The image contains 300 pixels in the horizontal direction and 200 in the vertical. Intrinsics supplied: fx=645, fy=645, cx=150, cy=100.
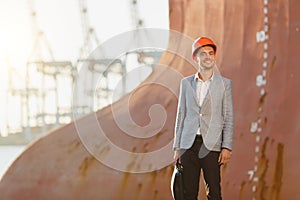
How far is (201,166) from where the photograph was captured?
182 cm

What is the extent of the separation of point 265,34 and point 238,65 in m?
0.17

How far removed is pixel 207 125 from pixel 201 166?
120 mm

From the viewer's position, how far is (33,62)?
42.0 feet

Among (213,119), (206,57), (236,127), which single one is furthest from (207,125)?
(236,127)

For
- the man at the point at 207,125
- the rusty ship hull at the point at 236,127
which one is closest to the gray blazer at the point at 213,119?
the man at the point at 207,125

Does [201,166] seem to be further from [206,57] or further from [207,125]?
[206,57]

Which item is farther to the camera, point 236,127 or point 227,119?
point 236,127

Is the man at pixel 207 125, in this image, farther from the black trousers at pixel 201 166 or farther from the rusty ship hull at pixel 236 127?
the rusty ship hull at pixel 236 127

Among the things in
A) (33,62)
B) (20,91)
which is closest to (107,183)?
(33,62)

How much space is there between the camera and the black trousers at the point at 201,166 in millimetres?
1789

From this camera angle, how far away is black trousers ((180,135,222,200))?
1.79 m

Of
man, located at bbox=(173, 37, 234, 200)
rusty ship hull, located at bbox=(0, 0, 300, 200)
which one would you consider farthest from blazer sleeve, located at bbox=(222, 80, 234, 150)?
rusty ship hull, located at bbox=(0, 0, 300, 200)

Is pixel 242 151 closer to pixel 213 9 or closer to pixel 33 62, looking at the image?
pixel 213 9

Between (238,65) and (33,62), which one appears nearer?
(238,65)
